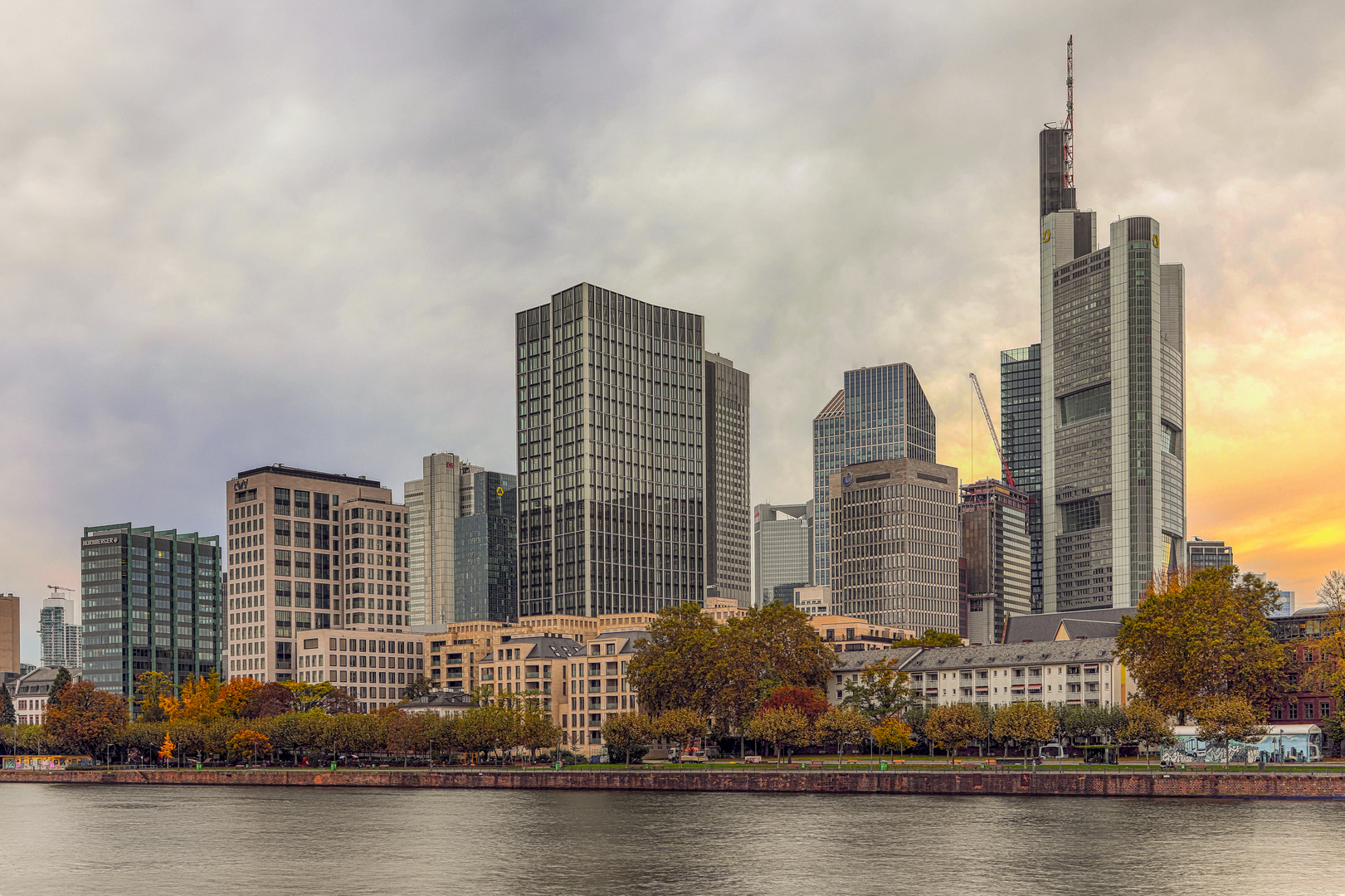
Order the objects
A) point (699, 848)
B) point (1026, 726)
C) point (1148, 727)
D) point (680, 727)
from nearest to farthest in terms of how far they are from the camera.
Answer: point (699, 848), point (1148, 727), point (1026, 726), point (680, 727)

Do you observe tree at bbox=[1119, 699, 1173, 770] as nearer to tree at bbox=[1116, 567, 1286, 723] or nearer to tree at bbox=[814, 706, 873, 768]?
tree at bbox=[1116, 567, 1286, 723]

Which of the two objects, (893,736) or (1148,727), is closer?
(1148,727)

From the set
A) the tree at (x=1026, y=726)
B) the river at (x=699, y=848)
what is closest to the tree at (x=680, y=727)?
the river at (x=699, y=848)

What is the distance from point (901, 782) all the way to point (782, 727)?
104 feet

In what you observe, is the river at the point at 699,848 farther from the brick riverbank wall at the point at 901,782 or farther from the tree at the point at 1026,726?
the tree at the point at 1026,726

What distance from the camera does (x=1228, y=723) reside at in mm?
159875

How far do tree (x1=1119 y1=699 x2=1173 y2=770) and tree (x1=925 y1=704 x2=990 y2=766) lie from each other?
19860mm

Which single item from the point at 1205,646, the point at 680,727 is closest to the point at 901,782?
the point at 1205,646

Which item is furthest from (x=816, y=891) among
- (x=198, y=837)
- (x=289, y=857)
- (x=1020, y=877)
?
(x=198, y=837)

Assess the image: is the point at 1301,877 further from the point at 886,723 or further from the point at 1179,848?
the point at 886,723

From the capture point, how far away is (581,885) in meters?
91.6

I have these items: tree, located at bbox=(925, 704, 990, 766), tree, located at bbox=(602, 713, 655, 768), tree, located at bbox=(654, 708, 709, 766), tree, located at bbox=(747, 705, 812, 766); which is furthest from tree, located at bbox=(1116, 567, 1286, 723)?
tree, located at bbox=(602, 713, 655, 768)

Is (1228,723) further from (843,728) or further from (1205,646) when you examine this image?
(843,728)

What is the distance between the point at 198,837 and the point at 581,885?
51.0m
